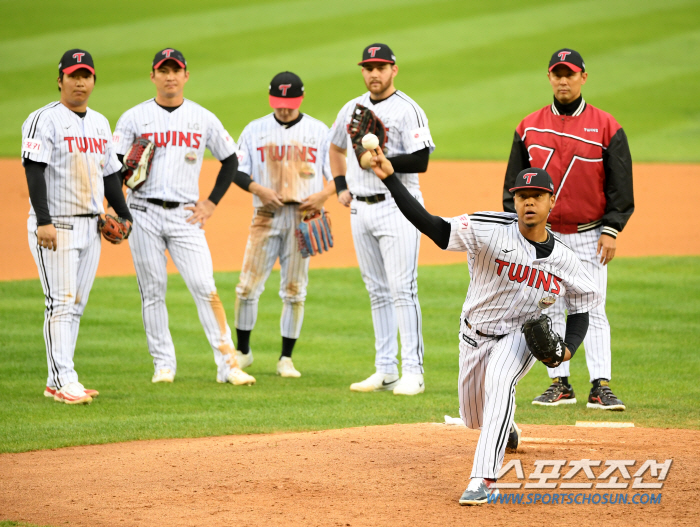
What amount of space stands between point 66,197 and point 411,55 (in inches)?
889

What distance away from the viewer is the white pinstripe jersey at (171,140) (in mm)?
6871

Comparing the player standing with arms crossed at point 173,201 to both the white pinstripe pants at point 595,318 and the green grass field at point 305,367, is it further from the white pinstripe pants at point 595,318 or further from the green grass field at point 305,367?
the white pinstripe pants at point 595,318

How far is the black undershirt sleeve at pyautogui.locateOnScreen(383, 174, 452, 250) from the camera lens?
13.8 ft

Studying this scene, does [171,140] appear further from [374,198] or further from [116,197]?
[374,198]

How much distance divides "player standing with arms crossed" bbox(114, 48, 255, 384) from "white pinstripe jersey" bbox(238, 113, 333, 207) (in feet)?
1.63

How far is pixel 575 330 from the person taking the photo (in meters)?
4.40

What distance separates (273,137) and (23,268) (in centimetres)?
602

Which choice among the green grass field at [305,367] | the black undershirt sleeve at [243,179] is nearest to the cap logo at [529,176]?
the green grass field at [305,367]

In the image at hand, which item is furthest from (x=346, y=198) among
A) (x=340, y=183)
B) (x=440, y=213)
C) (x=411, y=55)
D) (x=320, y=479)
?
(x=411, y=55)

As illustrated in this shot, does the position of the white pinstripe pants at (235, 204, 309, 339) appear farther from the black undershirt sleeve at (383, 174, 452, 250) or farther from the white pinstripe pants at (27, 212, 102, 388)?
the black undershirt sleeve at (383, 174, 452, 250)

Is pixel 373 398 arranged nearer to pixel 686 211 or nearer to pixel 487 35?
pixel 686 211

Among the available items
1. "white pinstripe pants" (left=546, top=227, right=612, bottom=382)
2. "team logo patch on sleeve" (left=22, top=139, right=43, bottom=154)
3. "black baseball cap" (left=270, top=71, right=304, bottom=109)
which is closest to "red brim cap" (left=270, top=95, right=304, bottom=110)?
"black baseball cap" (left=270, top=71, right=304, bottom=109)

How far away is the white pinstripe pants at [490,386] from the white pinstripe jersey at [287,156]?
3216 millimetres

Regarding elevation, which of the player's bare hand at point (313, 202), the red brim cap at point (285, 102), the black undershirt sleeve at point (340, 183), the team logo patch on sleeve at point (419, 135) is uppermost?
the red brim cap at point (285, 102)
